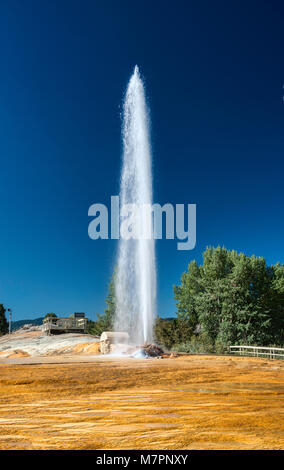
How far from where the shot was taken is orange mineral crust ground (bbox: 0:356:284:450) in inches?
109

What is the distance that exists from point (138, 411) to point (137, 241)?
17305 mm

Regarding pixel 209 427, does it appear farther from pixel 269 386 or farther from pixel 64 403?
pixel 269 386

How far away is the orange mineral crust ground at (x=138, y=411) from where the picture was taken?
9.12ft

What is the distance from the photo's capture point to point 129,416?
3664 mm

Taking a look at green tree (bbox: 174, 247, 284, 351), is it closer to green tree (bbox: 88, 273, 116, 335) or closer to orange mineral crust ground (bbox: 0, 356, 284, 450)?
green tree (bbox: 88, 273, 116, 335)

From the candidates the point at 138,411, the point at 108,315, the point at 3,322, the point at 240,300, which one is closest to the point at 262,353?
the point at 138,411

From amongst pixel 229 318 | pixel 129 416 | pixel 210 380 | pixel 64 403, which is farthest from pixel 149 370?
pixel 229 318

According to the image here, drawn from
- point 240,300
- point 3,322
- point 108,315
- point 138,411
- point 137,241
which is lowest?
point 3,322

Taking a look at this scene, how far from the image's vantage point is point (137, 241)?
21.2 meters

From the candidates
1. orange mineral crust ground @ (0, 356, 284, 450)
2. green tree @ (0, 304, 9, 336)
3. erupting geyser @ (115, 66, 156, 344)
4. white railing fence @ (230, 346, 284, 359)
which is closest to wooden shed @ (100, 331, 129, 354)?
erupting geyser @ (115, 66, 156, 344)

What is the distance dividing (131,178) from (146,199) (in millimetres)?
1699

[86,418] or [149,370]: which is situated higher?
[86,418]

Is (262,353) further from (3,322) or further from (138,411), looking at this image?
(3,322)

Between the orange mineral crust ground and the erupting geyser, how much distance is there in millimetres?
11877
